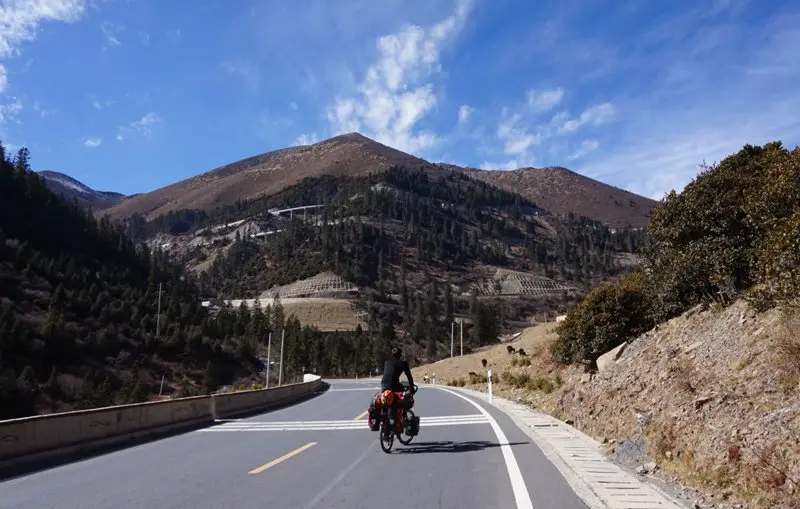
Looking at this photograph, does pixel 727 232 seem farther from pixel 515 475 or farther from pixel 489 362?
pixel 489 362

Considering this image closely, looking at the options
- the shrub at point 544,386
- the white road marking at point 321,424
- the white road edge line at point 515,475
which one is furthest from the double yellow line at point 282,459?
the shrub at point 544,386

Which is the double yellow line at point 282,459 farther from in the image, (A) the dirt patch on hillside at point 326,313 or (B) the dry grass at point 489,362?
(A) the dirt patch on hillside at point 326,313

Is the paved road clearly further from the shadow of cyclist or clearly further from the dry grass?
the dry grass

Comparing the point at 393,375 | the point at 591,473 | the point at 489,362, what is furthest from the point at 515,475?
the point at 489,362

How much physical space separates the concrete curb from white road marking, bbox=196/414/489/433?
7.86ft

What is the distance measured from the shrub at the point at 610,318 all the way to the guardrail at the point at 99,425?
13.2m

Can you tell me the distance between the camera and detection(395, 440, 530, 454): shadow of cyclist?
10.7 m

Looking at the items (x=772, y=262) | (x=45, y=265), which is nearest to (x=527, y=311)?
(x=45, y=265)

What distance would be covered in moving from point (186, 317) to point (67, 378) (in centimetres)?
3785

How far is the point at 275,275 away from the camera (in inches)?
6988

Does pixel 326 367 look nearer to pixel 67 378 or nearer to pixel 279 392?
pixel 67 378

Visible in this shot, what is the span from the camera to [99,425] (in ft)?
40.9

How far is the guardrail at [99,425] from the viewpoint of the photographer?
33.7 feet

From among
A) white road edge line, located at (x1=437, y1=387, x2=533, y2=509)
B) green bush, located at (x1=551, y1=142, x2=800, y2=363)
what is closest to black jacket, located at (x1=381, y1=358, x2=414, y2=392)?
white road edge line, located at (x1=437, y1=387, x2=533, y2=509)
